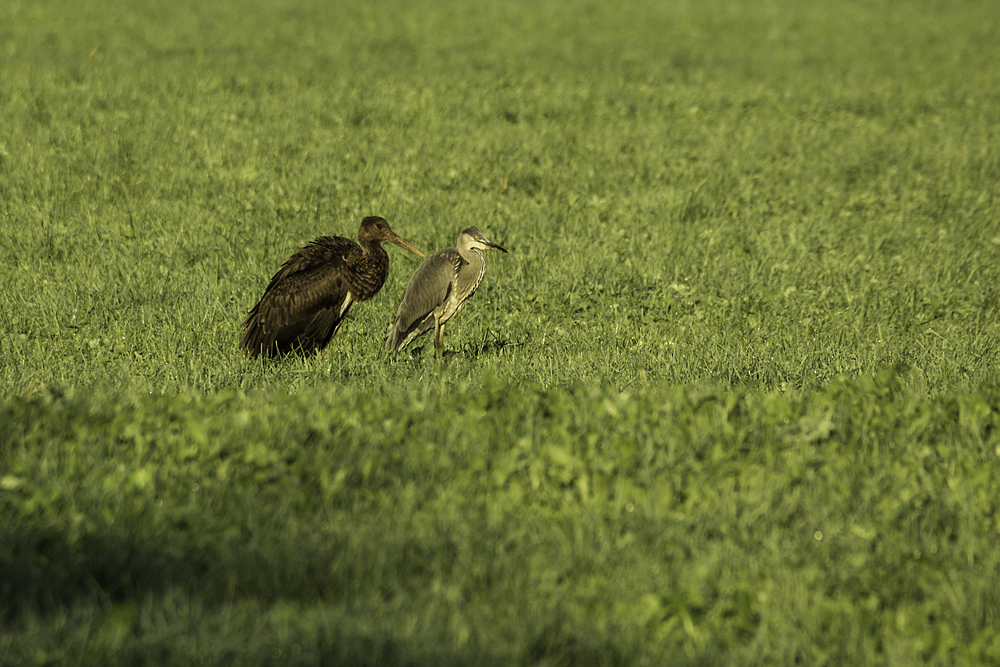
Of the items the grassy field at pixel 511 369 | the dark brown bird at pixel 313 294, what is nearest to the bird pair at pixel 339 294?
the dark brown bird at pixel 313 294

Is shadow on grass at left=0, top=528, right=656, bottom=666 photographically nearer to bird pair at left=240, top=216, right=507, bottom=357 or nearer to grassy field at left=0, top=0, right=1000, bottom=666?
grassy field at left=0, top=0, right=1000, bottom=666

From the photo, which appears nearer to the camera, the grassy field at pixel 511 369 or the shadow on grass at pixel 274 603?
the shadow on grass at pixel 274 603

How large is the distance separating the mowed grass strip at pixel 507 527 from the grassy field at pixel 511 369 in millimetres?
21

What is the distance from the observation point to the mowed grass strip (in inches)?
143

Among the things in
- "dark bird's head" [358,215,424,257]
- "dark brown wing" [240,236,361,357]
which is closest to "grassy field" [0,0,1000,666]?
"dark brown wing" [240,236,361,357]

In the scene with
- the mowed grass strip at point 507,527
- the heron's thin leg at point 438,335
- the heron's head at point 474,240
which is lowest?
the heron's thin leg at point 438,335

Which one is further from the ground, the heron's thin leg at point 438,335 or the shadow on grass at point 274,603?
the shadow on grass at point 274,603

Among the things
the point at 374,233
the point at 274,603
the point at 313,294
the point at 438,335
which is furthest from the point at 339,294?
the point at 274,603

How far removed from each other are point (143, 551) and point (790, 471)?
11.2 feet

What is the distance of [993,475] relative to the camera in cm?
491

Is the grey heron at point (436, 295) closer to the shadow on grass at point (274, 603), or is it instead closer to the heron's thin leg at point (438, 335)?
the heron's thin leg at point (438, 335)

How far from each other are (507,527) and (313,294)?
433cm

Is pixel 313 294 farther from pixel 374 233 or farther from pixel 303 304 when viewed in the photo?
pixel 374 233

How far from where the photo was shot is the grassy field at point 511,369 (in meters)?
3.84
